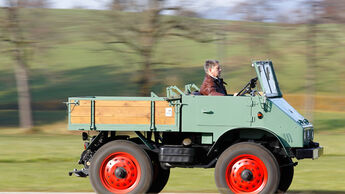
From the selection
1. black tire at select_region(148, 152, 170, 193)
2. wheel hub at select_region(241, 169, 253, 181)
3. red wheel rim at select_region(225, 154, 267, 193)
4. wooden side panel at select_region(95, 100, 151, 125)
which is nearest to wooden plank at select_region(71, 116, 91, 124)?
wooden side panel at select_region(95, 100, 151, 125)

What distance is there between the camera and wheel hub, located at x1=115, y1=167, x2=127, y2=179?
8.94 meters

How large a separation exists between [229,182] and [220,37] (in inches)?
837

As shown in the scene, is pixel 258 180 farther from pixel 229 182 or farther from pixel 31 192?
pixel 31 192

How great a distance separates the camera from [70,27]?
52.7m

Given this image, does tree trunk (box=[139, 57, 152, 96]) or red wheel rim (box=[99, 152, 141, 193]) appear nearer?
red wheel rim (box=[99, 152, 141, 193])

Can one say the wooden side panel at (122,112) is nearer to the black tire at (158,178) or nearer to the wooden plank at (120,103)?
the wooden plank at (120,103)

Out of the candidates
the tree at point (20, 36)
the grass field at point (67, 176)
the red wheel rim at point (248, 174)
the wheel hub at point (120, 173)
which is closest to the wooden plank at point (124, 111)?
the wheel hub at point (120, 173)

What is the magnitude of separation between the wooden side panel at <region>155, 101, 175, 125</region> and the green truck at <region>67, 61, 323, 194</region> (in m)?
0.01

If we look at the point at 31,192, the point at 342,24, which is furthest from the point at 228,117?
the point at 342,24

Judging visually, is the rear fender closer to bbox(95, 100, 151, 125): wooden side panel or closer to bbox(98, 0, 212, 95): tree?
bbox(95, 100, 151, 125): wooden side panel

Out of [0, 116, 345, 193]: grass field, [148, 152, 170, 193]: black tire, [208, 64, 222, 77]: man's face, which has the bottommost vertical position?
[0, 116, 345, 193]: grass field

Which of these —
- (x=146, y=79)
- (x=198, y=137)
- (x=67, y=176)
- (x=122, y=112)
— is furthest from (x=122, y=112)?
(x=146, y=79)

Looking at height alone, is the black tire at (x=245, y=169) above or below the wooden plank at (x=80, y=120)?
below

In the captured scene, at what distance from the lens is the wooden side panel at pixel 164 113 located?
8.76 m
